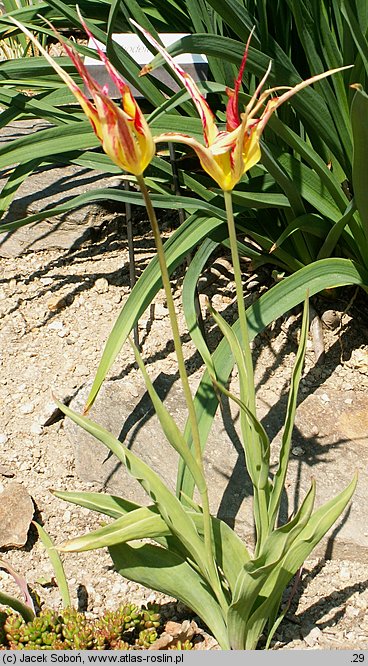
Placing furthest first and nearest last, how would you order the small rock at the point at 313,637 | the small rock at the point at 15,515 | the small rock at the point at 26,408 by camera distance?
the small rock at the point at 26,408, the small rock at the point at 15,515, the small rock at the point at 313,637

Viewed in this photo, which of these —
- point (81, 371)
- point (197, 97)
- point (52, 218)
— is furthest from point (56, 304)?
point (197, 97)

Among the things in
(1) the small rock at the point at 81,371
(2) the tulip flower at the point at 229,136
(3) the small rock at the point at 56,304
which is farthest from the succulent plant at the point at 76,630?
(3) the small rock at the point at 56,304

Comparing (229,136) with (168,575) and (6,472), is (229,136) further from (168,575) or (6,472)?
(6,472)

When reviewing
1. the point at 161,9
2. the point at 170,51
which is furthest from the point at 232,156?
the point at 161,9

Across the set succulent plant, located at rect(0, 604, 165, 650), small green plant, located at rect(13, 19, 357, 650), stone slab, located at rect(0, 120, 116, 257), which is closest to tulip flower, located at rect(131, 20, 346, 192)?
small green plant, located at rect(13, 19, 357, 650)

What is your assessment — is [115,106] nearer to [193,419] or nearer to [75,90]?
[75,90]

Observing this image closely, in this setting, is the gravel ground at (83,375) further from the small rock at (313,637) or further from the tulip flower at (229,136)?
the tulip flower at (229,136)
